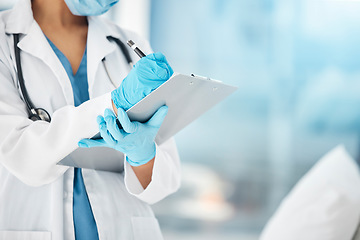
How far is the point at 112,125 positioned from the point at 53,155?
0.64ft

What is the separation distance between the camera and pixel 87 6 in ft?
4.56

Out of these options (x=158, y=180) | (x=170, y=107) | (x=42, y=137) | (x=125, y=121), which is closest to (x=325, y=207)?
(x=158, y=180)

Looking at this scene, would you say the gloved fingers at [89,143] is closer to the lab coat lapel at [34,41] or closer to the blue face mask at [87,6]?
the lab coat lapel at [34,41]

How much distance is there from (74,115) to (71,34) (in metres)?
0.45

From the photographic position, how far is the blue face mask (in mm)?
1379

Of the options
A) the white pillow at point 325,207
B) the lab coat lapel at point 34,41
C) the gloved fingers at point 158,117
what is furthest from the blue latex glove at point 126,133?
the white pillow at point 325,207

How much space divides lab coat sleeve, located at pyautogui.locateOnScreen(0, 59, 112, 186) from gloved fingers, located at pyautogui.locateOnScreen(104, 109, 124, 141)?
0.04m

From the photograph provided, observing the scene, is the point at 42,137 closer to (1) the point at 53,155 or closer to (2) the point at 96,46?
(1) the point at 53,155

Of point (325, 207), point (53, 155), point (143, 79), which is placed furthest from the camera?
point (325, 207)

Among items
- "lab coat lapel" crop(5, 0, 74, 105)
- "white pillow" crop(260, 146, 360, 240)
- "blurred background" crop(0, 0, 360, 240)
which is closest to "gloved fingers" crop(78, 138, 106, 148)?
"lab coat lapel" crop(5, 0, 74, 105)

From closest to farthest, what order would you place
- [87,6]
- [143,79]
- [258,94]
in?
1. [143,79]
2. [87,6]
3. [258,94]

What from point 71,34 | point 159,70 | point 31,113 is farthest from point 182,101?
point 71,34

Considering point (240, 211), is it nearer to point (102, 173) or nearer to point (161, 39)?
point (161, 39)

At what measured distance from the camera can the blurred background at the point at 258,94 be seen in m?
3.19
